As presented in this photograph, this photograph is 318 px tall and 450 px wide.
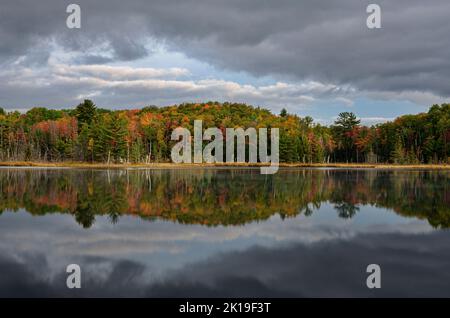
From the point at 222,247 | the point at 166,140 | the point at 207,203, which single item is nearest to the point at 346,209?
the point at 207,203

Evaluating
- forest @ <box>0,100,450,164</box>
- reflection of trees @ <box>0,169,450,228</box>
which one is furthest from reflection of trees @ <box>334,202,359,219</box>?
forest @ <box>0,100,450,164</box>

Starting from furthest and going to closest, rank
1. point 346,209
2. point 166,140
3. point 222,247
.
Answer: point 166,140 < point 346,209 < point 222,247

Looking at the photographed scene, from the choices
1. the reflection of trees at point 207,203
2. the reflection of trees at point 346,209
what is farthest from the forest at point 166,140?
the reflection of trees at point 346,209

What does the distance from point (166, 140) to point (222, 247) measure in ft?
→ 277

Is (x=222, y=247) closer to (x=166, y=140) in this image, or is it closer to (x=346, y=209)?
(x=346, y=209)

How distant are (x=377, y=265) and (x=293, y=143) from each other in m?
85.2

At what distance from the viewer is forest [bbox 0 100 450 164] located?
8388 cm

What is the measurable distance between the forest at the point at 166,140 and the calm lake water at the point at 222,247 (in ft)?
208

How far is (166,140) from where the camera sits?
9444 centimetres

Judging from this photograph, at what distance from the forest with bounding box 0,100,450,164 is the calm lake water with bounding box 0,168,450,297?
208 ft

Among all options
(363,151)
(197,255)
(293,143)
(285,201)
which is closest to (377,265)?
(197,255)

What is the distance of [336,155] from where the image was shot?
114562 mm

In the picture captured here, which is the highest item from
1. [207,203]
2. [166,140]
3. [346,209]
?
[166,140]

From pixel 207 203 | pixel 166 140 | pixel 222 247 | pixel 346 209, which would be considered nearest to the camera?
pixel 222 247
